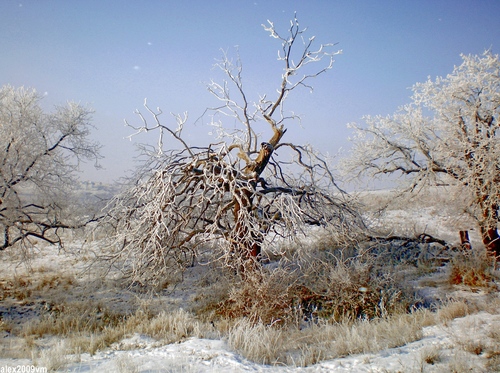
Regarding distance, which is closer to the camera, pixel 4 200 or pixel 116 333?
pixel 116 333

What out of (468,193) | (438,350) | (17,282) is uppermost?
(468,193)

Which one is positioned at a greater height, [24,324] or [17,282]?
[17,282]

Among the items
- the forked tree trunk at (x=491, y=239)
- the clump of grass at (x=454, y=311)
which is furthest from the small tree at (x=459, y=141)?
the clump of grass at (x=454, y=311)

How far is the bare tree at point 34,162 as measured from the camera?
987 centimetres

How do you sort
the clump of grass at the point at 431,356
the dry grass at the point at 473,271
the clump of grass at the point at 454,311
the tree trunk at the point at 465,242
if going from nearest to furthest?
the clump of grass at the point at 431,356 → the clump of grass at the point at 454,311 → the dry grass at the point at 473,271 → the tree trunk at the point at 465,242

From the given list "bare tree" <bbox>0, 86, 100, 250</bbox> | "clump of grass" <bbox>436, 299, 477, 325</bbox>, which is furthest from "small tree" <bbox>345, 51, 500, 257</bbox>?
"bare tree" <bbox>0, 86, 100, 250</bbox>

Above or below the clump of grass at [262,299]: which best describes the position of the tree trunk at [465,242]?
above

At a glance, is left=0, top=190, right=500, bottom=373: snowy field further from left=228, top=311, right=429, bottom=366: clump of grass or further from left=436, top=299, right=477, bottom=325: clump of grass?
left=228, top=311, right=429, bottom=366: clump of grass

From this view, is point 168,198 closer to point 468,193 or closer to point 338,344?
point 338,344

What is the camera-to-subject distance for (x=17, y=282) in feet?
37.1

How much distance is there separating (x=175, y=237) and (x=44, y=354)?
167 inches

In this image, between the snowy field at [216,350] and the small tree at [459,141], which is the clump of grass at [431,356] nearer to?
the snowy field at [216,350]

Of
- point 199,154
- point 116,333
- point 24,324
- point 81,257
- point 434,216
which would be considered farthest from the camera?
point 434,216

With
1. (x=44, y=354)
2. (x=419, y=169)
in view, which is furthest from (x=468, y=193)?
(x=44, y=354)
